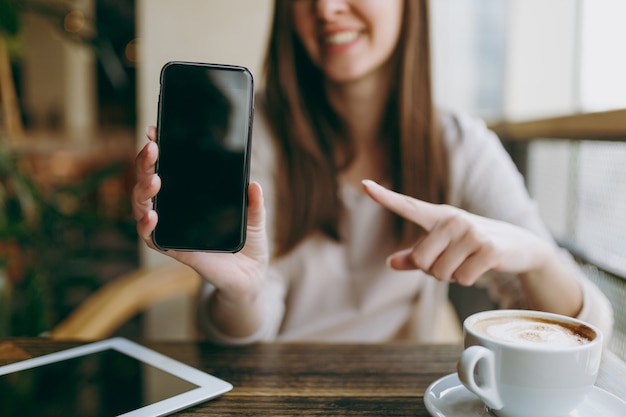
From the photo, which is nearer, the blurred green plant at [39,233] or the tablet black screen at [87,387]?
the tablet black screen at [87,387]

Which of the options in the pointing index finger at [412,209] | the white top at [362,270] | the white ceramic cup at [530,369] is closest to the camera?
the white ceramic cup at [530,369]

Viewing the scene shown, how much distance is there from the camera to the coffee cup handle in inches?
15.6

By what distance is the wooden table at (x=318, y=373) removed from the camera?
47 centimetres

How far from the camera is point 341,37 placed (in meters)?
0.76

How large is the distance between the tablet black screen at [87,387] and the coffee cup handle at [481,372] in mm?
233

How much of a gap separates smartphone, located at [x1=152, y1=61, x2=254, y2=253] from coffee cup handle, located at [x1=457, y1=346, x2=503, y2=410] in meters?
0.19

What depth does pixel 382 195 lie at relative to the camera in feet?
1.63

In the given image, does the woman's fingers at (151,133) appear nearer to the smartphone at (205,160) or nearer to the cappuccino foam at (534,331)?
the smartphone at (205,160)

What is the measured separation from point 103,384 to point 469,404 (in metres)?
0.30

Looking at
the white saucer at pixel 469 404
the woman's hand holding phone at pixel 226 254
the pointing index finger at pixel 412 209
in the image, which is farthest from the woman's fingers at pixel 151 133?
the white saucer at pixel 469 404

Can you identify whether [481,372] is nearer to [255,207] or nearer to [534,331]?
[534,331]

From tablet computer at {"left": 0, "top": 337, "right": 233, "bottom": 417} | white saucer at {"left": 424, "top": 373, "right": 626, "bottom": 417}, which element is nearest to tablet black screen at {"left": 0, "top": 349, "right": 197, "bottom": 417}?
tablet computer at {"left": 0, "top": 337, "right": 233, "bottom": 417}

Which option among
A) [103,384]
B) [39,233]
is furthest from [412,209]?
[39,233]

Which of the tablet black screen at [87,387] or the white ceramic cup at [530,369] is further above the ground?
the white ceramic cup at [530,369]
